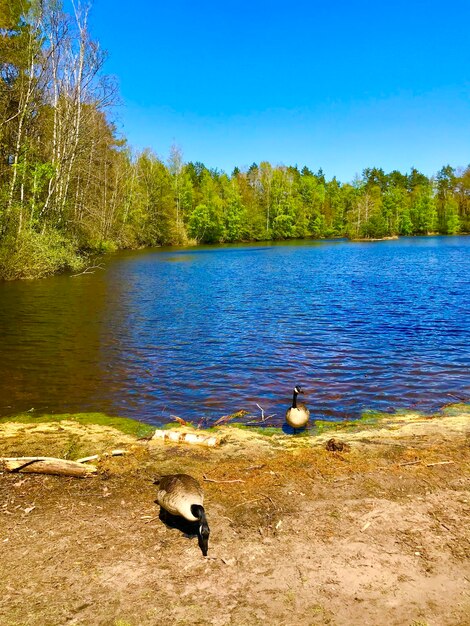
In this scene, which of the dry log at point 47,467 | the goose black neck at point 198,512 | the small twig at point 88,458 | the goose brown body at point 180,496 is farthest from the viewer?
the small twig at point 88,458

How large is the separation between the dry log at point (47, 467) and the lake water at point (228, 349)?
9.59 ft

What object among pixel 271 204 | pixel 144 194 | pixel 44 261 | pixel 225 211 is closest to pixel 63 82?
pixel 44 261

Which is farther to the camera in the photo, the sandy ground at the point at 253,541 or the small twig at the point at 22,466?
the small twig at the point at 22,466

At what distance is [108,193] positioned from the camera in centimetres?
7125

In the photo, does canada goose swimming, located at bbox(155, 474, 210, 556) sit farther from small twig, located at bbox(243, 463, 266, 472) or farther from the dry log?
the dry log

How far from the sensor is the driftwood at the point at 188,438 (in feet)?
24.4

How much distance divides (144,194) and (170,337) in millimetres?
76639

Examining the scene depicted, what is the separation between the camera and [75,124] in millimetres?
37125

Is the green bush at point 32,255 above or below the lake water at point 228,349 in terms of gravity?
above

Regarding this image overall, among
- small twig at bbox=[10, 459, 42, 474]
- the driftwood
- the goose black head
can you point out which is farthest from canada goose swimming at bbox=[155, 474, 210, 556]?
small twig at bbox=[10, 459, 42, 474]

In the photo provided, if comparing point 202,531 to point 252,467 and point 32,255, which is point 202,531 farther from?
point 32,255

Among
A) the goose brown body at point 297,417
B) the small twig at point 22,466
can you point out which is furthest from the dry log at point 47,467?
the goose brown body at point 297,417

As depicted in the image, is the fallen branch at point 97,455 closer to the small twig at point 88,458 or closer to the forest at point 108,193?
the small twig at point 88,458

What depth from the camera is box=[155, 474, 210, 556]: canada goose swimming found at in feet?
15.4
